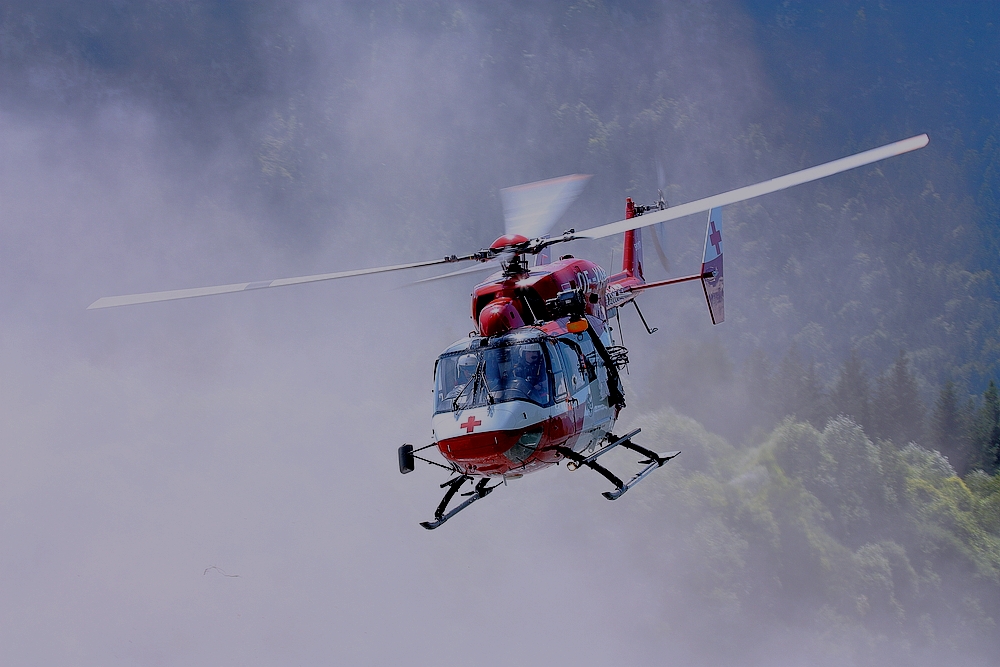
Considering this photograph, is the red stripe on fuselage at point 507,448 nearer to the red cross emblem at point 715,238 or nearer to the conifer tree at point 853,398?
the red cross emblem at point 715,238

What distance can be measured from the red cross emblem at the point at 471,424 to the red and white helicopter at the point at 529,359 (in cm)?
1

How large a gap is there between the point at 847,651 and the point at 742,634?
4691mm

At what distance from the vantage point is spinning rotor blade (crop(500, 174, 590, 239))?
13.6m

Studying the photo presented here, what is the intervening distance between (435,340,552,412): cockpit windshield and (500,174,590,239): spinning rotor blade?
7.51 ft

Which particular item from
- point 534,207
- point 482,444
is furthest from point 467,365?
point 534,207

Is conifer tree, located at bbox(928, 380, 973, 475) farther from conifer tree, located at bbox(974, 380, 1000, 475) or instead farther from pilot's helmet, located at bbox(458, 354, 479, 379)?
pilot's helmet, located at bbox(458, 354, 479, 379)

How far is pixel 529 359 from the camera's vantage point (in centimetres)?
1209

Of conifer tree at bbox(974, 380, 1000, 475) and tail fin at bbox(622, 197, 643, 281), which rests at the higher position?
tail fin at bbox(622, 197, 643, 281)

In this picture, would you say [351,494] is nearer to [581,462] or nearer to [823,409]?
[581,462]

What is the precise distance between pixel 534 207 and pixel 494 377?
3.10 meters

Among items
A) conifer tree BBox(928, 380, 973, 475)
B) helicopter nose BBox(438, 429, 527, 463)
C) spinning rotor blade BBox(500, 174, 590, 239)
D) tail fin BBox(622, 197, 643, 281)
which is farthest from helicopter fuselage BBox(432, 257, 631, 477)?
conifer tree BBox(928, 380, 973, 475)

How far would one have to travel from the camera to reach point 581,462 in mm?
12492

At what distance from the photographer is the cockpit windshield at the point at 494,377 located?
1188cm

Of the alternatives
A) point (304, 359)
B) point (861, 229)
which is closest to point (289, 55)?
point (304, 359)
